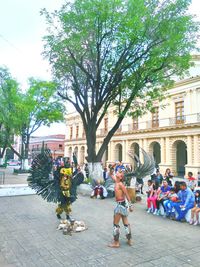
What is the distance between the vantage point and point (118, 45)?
11172mm

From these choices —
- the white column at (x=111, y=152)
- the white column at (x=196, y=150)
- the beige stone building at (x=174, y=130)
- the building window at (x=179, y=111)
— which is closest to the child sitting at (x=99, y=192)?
the beige stone building at (x=174, y=130)

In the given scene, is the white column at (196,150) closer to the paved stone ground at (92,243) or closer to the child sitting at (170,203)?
the child sitting at (170,203)

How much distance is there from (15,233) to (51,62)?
32.0ft

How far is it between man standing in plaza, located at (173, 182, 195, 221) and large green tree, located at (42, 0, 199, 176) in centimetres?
639

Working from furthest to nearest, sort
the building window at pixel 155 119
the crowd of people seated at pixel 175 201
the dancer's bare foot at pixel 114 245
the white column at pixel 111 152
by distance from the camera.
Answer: the white column at pixel 111 152 < the building window at pixel 155 119 < the crowd of people seated at pixel 175 201 < the dancer's bare foot at pixel 114 245

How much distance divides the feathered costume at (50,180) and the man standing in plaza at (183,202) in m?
3.46

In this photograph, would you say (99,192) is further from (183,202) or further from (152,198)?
(183,202)


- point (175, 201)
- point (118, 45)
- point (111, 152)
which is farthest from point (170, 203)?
point (111, 152)

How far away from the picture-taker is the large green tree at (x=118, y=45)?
34.2 feet

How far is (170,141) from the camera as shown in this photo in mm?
25703

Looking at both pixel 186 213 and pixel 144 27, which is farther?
pixel 144 27

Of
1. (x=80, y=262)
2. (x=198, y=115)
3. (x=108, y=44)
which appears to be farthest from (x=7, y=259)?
(x=198, y=115)

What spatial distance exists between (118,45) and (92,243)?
30.3 ft

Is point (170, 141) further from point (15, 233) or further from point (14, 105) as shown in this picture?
point (15, 233)
